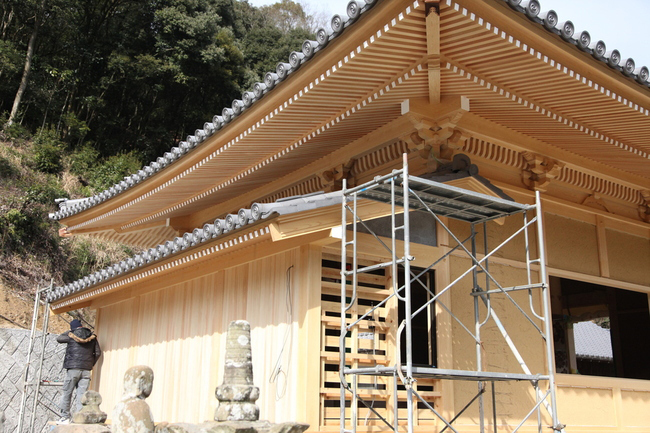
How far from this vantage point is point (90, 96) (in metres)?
23.1

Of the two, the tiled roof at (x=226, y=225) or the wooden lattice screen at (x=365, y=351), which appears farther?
the wooden lattice screen at (x=365, y=351)

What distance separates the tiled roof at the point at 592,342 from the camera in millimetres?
10852

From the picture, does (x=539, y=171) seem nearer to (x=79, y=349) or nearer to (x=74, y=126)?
(x=79, y=349)

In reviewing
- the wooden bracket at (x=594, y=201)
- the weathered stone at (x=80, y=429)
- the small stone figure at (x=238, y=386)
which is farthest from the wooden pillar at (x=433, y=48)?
the weathered stone at (x=80, y=429)

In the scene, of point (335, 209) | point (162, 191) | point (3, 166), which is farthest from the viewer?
point (3, 166)

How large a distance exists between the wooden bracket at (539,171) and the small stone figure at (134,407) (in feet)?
16.8

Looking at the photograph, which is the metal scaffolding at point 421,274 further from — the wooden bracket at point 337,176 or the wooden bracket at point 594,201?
the wooden bracket at point 594,201

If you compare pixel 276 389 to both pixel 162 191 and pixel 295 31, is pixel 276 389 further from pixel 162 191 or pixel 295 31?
pixel 295 31

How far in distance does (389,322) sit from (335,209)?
4.51ft

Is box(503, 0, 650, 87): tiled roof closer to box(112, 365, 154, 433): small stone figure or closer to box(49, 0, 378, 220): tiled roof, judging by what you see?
box(49, 0, 378, 220): tiled roof

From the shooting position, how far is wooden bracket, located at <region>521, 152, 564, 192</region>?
23.5 feet

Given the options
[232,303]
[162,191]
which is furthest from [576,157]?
[162,191]

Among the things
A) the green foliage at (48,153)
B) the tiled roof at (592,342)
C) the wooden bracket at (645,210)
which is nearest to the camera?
the wooden bracket at (645,210)

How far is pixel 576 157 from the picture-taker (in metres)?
7.52
